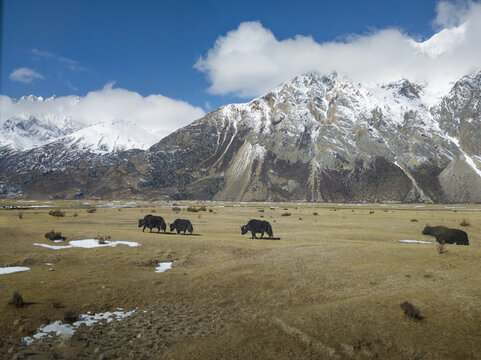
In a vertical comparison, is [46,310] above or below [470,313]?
below

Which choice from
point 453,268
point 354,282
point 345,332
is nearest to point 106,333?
point 345,332

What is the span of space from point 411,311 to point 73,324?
10.3m

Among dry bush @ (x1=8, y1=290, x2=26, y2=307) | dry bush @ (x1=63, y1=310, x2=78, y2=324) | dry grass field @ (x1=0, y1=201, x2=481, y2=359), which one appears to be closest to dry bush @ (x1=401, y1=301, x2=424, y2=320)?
dry grass field @ (x1=0, y1=201, x2=481, y2=359)

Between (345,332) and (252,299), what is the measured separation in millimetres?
4173

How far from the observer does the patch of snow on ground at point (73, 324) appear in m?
9.00

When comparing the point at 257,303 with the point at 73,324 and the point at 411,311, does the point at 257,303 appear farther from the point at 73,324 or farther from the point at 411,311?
the point at 73,324

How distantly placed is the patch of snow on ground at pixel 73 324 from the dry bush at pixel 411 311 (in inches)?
352

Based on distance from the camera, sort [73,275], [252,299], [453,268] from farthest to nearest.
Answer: [73,275] < [453,268] < [252,299]

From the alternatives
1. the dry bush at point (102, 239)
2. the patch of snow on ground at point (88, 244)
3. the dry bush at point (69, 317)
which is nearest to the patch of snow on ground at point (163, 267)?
the patch of snow on ground at point (88, 244)

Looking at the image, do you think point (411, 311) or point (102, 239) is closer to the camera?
point (411, 311)

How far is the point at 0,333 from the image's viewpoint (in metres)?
8.81

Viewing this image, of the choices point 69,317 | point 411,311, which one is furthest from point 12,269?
point 411,311

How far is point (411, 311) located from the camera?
9.07 metres

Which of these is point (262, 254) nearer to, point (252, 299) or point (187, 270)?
point (187, 270)
